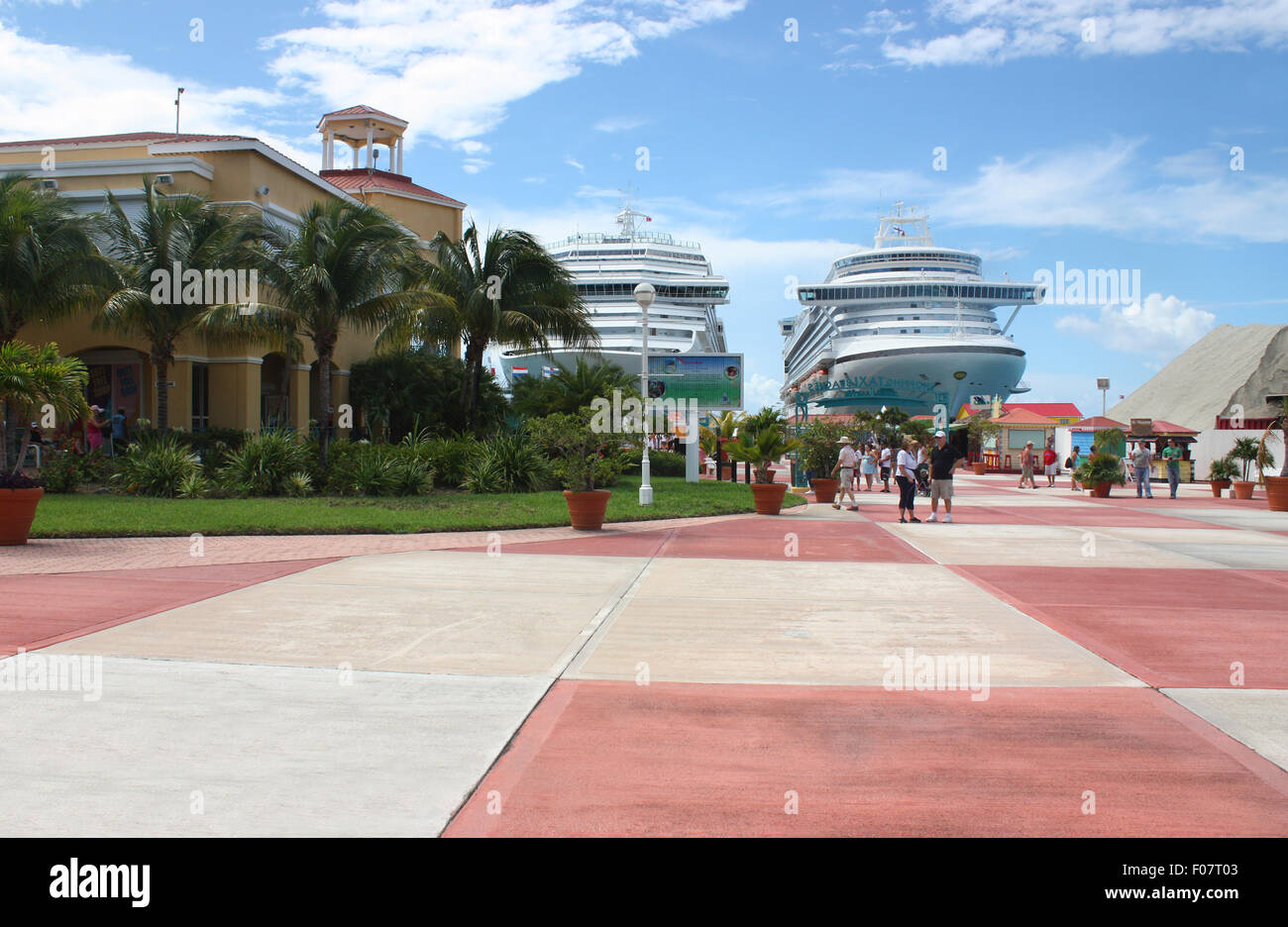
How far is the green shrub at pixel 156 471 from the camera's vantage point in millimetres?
17266

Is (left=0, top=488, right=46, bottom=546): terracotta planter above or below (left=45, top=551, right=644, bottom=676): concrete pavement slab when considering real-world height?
above

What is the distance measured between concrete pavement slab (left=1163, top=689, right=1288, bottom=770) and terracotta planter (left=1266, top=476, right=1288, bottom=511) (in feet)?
52.2

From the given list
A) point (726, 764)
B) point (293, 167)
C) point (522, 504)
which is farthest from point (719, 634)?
point (293, 167)

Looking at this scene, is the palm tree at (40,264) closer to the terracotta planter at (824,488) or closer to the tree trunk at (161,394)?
the tree trunk at (161,394)

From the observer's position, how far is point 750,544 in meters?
12.1

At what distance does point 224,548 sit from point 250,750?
7.45 m

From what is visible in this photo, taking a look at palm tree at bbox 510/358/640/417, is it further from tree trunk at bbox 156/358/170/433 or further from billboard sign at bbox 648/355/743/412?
billboard sign at bbox 648/355/743/412

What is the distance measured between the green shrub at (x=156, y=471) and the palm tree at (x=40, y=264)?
2914 millimetres

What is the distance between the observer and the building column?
26875 millimetres

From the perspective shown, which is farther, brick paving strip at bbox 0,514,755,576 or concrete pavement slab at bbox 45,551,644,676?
brick paving strip at bbox 0,514,755,576

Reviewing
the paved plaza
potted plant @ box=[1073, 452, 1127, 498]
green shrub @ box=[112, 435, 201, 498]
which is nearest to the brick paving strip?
the paved plaza

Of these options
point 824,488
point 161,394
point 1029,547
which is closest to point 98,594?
point 1029,547

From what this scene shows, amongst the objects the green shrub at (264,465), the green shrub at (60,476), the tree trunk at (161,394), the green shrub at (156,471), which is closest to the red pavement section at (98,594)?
the green shrub at (264,465)

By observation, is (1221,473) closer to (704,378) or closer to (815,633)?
(815,633)
